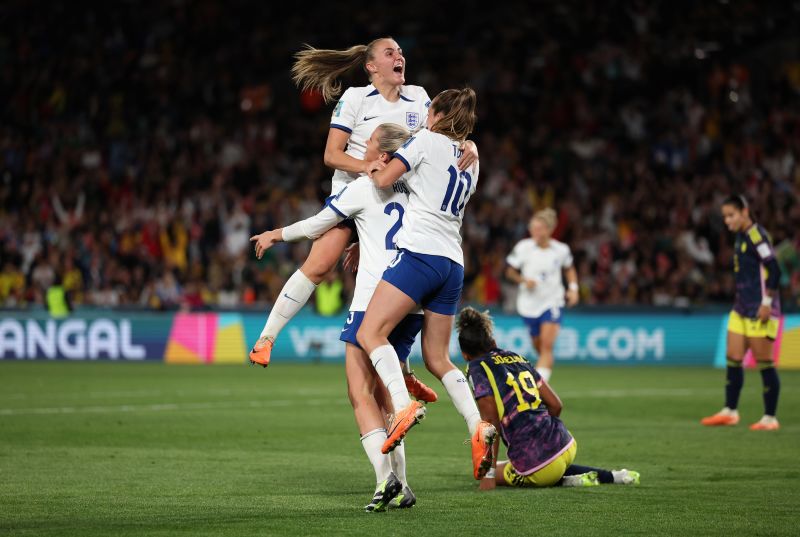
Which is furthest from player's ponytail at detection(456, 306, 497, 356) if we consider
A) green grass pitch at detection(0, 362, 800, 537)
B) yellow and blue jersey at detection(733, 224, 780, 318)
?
yellow and blue jersey at detection(733, 224, 780, 318)

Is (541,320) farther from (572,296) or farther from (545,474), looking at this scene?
(545,474)

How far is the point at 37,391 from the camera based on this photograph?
1712 centimetres

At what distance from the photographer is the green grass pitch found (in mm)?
6906

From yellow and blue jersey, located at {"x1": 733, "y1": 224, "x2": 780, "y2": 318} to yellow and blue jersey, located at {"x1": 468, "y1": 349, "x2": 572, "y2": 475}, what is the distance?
536 centimetres

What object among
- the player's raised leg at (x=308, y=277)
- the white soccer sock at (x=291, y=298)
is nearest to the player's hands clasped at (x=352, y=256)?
the player's raised leg at (x=308, y=277)

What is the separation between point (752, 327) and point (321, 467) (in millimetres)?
5862

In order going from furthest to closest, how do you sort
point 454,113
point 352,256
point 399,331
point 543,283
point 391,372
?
point 543,283 → point 352,256 → point 399,331 → point 454,113 → point 391,372

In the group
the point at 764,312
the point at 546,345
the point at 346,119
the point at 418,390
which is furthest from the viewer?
the point at 546,345

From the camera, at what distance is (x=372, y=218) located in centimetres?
787

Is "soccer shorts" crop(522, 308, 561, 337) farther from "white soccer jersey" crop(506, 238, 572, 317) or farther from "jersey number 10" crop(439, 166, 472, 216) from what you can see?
"jersey number 10" crop(439, 166, 472, 216)

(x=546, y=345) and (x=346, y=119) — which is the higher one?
(x=346, y=119)

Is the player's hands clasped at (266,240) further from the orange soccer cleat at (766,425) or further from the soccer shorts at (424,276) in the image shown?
the orange soccer cleat at (766,425)

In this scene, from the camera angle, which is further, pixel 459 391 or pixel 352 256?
pixel 352 256

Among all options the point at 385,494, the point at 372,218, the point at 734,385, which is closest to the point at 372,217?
the point at 372,218
